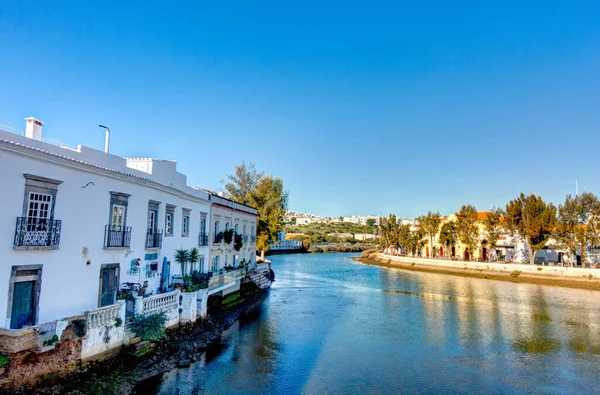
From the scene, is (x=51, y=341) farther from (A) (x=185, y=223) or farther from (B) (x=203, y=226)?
(B) (x=203, y=226)

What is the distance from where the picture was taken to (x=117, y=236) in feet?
50.5

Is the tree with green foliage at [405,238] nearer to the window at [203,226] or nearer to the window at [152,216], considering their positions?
the window at [203,226]

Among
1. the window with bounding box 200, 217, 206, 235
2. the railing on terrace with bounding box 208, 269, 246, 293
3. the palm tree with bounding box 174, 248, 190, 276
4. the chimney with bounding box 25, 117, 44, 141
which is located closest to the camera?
the chimney with bounding box 25, 117, 44, 141

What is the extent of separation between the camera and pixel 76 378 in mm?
10602

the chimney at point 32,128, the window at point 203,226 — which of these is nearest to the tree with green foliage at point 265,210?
the window at point 203,226

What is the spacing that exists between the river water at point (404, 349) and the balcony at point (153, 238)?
5.88 meters

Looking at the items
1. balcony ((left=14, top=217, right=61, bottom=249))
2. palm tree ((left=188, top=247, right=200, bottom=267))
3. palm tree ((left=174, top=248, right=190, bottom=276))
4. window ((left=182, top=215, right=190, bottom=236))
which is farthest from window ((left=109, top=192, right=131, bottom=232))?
palm tree ((left=188, top=247, right=200, bottom=267))

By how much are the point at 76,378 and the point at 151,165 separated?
42.2ft

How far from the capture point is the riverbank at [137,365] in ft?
33.4

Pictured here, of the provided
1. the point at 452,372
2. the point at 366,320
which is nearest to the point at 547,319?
the point at 366,320

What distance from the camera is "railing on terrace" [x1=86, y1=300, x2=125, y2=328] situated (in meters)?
11.5

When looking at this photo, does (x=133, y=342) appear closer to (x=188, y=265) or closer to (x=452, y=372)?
(x=188, y=265)

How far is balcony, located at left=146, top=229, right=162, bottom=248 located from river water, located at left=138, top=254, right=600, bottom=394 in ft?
19.3

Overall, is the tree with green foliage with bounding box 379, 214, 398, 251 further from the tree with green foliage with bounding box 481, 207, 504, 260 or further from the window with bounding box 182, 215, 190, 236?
the window with bounding box 182, 215, 190, 236
